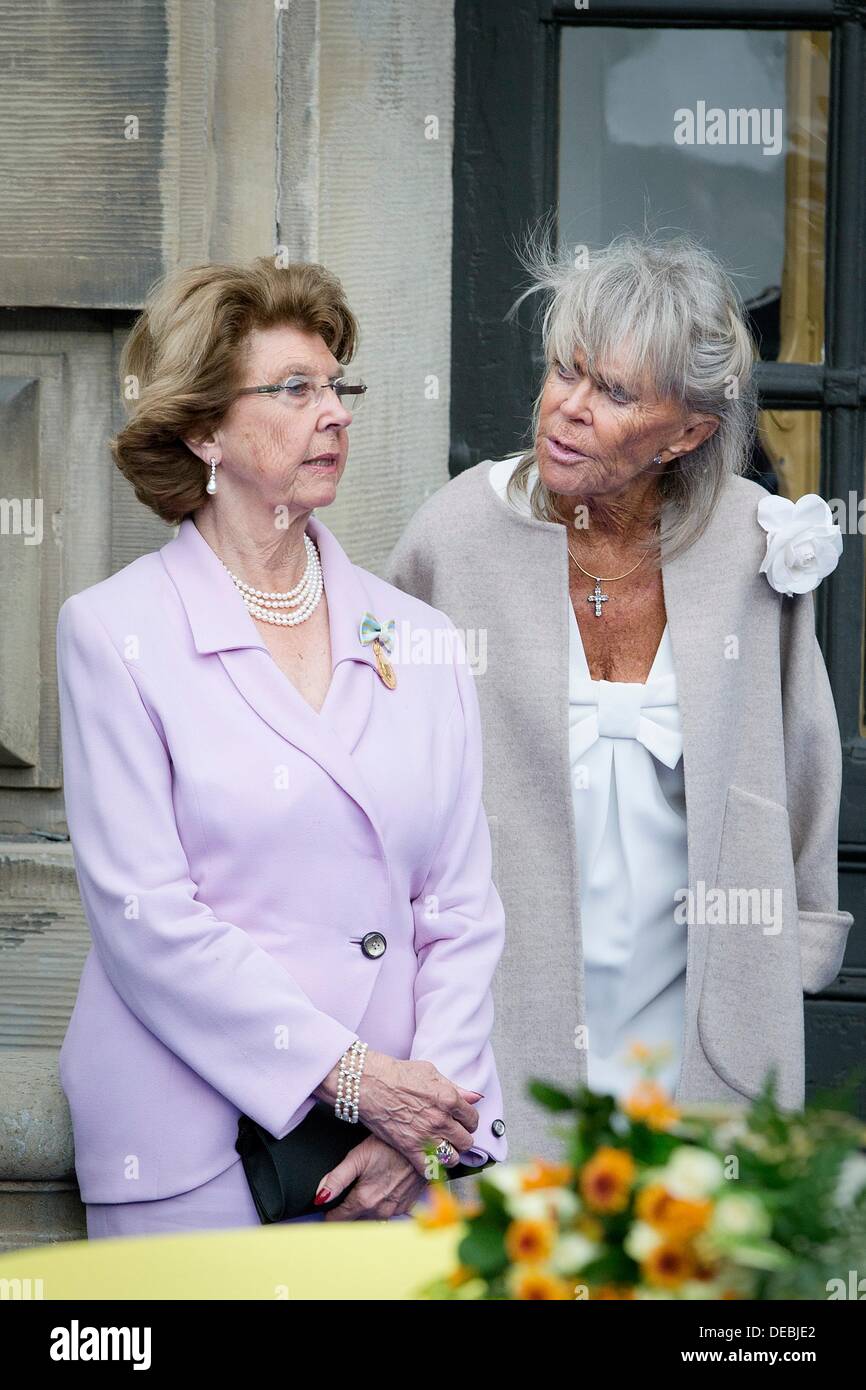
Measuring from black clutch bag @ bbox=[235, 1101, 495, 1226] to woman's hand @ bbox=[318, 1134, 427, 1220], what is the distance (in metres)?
0.01

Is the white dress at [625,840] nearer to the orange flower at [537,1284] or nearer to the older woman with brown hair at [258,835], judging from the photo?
the older woman with brown hair at [258,835]

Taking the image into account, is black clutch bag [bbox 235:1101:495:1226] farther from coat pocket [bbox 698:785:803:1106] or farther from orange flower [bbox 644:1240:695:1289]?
orange flower [bbox 644:1240:695:1289]

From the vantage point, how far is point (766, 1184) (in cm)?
117

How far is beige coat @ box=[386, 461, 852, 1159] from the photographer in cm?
263

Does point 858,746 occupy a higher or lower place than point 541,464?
lower

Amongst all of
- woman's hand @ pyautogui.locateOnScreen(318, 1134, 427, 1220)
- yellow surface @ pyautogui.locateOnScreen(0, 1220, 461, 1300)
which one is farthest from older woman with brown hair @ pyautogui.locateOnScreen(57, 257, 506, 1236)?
yellow surface @ pyautogui.locateOnScreen(0, 1220, 461, 1300)

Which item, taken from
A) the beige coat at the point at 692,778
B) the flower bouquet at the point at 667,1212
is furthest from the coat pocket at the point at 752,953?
the flower bouquet at the point at 667,1212

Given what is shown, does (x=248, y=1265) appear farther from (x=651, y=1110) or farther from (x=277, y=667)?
(x=277, y=667)

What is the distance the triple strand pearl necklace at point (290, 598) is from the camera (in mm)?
2381

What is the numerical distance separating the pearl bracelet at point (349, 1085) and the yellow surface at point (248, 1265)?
44 centimetres
